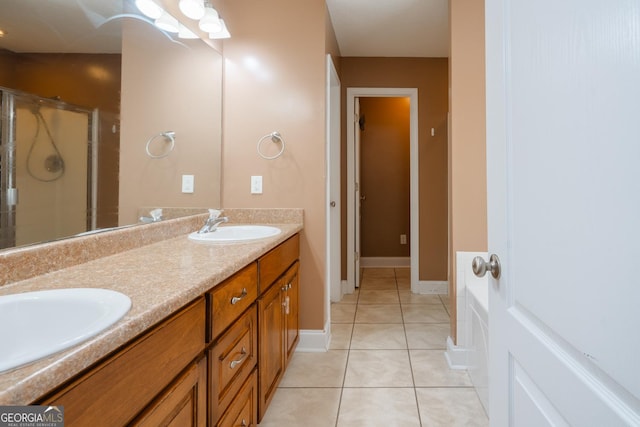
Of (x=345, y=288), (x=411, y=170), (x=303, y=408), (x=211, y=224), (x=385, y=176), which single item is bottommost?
(x=303, y=408)

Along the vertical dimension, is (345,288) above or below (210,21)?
below

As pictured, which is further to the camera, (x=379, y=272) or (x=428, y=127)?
(x=379, y=272)

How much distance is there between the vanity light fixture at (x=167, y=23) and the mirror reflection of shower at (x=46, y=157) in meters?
0.86

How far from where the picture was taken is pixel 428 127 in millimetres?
3574

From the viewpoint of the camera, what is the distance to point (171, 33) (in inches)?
72.4

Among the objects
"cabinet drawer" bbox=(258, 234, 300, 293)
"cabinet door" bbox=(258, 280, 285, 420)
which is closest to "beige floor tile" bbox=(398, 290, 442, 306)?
"cabinet drawer" bbox=(258, 234, 300, 293)

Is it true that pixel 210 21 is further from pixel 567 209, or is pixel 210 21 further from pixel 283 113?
pixel 567 209

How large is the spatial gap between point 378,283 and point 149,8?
3399 mm

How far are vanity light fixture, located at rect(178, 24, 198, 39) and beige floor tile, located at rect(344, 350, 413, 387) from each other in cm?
218

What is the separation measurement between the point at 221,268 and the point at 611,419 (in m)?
0.94

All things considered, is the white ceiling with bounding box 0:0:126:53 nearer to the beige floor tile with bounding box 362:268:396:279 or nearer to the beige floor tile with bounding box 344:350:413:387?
the beige floor tile with bounding box 344:350:413:387

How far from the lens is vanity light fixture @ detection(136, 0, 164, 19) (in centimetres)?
155

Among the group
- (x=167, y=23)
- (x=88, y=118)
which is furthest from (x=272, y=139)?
(x=88, y=118)

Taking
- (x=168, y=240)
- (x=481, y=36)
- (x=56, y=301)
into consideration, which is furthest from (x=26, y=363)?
(x=481, y=36)
